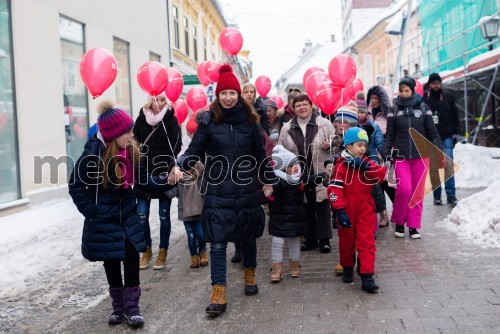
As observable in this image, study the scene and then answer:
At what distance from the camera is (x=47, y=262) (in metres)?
6.29

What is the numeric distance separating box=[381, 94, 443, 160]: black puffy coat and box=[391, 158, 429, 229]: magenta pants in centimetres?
13

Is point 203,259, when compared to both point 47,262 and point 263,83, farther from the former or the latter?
point 263,83

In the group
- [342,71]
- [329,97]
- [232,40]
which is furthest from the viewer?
[232,40]

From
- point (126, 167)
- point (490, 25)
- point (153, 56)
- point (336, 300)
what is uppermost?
point (153, 56)

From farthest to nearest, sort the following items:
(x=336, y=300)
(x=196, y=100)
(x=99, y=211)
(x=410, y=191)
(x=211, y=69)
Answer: (x=211, y=69) < (x=196, y=100) < (x=410, y=191) < (x=336, y=300) < (x=99, y=211)

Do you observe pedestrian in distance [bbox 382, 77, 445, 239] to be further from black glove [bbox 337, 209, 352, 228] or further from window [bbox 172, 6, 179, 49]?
window [bbox 172, 6, 179, 49]

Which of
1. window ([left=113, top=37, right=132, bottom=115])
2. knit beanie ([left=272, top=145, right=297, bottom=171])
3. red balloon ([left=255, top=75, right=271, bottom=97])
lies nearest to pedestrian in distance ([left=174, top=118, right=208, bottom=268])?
knit beanie ([left=272, top=145, right=297, bottom=171])

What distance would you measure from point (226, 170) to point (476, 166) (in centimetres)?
906

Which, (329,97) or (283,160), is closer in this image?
(283,160)

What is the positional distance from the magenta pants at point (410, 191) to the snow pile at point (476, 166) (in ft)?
16.2

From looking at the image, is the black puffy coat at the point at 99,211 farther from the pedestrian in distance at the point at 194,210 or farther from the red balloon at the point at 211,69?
the red balloon at the point at 211,69

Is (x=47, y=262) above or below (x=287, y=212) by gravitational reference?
below

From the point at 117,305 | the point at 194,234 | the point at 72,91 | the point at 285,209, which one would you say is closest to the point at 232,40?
the point at 72,91

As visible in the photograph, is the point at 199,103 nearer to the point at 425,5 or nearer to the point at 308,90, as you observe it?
the point at 308,90
